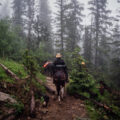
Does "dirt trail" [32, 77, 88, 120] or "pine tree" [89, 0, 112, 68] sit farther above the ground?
"pine tree" [89, 0, 112, 68]

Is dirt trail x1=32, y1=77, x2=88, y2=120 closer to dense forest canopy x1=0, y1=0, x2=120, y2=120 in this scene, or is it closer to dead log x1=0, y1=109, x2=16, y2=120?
dead log x1=0, y1=109, x2=16, y2=120

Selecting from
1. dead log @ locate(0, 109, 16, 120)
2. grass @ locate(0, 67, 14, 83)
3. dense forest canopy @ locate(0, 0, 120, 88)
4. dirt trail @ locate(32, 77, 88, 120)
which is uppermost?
dense forest canopy @ locate(0, 0, 120, 88)

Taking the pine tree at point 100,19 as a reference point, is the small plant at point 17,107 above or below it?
below

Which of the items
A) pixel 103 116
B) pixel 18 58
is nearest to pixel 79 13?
pixel 18 58

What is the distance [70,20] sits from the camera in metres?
21.0

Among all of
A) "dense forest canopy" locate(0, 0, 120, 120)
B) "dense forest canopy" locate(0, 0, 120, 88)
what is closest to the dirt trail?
"dense forest canopy" locate(0, 0, 120, 120)

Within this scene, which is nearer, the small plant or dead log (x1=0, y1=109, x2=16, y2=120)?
dead log (x1=0, y1=109, x2=16, y2=120)

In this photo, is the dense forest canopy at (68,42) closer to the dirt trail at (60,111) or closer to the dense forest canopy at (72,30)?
the dense forest canopy at (72,30)

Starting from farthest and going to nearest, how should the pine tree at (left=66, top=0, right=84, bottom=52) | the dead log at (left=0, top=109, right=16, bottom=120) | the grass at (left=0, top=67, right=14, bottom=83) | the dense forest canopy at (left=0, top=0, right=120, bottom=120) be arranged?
1. the pine tree at (left=66, top=0, right=84, bottom=52)
2. the dense forest canopy at (left=0, top=0, right=120, bottom=120)
3. the grass at (left=0, top=67, right=14, bottom=83)
4. the dead log at (left=0, top=109, right=16, bottom=120)

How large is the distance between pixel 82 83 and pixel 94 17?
1973cm

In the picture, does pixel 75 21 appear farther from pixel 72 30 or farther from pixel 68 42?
pixel 68 42

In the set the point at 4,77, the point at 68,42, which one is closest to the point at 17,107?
the point at 4,77

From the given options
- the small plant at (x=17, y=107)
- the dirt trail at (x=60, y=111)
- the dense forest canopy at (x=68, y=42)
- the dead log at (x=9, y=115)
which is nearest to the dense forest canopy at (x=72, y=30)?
the dense forest canopy at (x=68, y=42)

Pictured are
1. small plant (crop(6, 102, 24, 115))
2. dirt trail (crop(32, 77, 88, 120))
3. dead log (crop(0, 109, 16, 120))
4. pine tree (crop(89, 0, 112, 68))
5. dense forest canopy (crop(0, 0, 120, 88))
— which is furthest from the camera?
pine tree (crop(89, 0, 112, 68))
